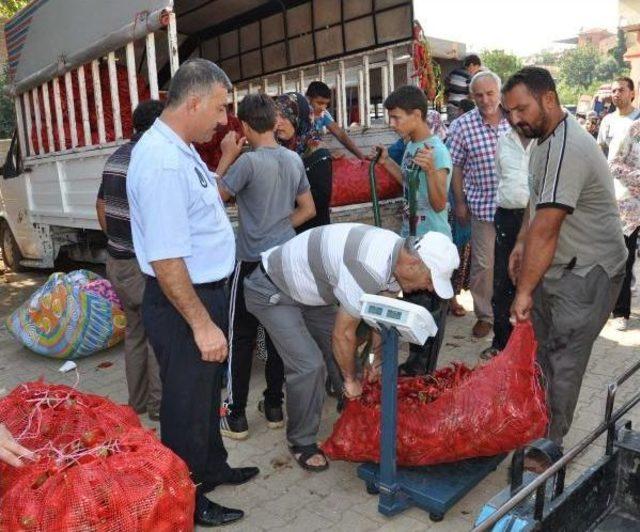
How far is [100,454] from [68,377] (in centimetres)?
287

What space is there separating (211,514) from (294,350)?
0.82 metres

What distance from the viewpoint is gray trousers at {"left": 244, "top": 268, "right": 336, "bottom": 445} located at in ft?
9.91

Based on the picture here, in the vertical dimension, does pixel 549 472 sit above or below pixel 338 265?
below

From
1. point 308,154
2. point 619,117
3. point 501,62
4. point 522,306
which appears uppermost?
point 501,62

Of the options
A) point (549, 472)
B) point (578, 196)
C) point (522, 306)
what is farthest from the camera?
point (522, 306)

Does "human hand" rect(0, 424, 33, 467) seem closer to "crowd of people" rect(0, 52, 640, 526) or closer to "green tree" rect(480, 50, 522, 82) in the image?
"crowd of people" rect(0, 52, 640, 526)

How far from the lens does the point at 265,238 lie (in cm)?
336

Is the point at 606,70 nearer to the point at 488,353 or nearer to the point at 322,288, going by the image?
the point at 488,353

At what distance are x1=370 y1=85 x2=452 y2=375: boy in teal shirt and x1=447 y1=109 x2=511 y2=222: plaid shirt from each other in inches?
23.8

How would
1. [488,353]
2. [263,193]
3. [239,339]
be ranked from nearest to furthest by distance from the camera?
[263,193]
[239,339]
[488,353]

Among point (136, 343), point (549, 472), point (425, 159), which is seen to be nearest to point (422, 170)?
point (425, 159)

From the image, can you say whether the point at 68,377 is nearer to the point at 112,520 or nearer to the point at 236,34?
the point at 112,520

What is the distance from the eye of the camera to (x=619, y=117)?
5.52m

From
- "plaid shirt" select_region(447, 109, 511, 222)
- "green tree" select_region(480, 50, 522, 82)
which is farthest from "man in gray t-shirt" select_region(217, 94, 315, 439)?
"green tree" select_region(480, 50, 522, 82)
